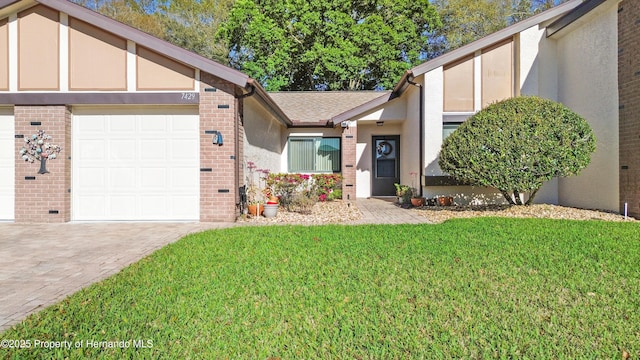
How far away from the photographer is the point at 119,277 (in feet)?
13.5

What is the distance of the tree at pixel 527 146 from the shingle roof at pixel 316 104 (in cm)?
538

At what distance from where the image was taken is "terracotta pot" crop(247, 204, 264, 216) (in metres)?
9.01

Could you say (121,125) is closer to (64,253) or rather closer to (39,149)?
(39,149)

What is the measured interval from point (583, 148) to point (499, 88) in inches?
123

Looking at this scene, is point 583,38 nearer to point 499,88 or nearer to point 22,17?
point 499,88

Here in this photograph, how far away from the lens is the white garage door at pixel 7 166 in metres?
8.23

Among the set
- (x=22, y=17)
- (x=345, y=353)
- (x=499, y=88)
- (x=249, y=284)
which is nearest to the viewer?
(x=345, y=353)

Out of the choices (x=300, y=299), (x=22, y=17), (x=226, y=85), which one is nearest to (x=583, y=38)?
(x=226, y=85)

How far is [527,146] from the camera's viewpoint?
27.0 feet

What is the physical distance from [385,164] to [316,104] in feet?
13.2

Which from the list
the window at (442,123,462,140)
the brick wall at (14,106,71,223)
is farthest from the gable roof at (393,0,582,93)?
the brick wall at (14,106,71,223)

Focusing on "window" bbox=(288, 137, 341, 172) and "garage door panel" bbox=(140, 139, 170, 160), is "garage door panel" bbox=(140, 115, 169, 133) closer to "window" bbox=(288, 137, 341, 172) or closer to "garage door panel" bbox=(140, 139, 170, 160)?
"garage door panel" bbox=(140, 139, 170, 160)

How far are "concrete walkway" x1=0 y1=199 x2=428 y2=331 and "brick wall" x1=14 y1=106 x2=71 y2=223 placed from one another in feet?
1.20

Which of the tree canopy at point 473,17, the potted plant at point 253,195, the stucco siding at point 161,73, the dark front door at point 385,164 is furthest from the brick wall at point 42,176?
the tree canopy at point 473,17
